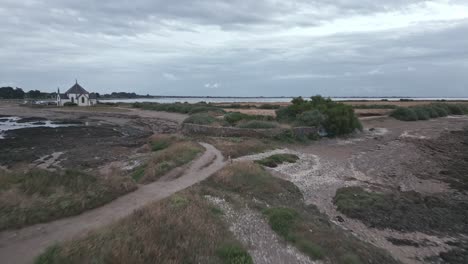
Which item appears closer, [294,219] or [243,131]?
[294,219]

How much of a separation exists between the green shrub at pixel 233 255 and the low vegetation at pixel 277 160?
13906mm

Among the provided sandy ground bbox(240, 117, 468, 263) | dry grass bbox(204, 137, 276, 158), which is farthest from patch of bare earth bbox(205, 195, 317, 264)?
dry grass bbox(204, 137, 276, 158)

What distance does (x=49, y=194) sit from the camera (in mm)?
11734

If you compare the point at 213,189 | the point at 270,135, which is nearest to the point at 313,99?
the point at 270,135

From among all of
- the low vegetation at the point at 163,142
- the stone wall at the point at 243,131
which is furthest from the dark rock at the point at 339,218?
the stone wall at the point at 243,131

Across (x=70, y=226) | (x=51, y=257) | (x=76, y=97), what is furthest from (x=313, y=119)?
(x=76, y=97)

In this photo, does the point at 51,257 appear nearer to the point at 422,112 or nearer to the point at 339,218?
the point at 339,218

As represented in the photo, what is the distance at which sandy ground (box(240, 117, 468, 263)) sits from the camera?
12.8 metres

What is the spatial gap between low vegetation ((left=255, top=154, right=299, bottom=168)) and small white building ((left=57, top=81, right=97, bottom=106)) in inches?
3638

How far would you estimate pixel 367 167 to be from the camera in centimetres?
2578

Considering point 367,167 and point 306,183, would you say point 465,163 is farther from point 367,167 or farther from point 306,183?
point 306,183

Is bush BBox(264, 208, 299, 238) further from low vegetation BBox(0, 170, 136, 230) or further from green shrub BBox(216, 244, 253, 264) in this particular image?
low vegetation BBox(0, 170, 136, 230)

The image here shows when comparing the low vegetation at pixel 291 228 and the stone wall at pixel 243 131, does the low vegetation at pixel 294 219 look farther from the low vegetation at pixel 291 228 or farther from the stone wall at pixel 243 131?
the stone wall at pixel 243 131

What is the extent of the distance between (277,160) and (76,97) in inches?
3757
